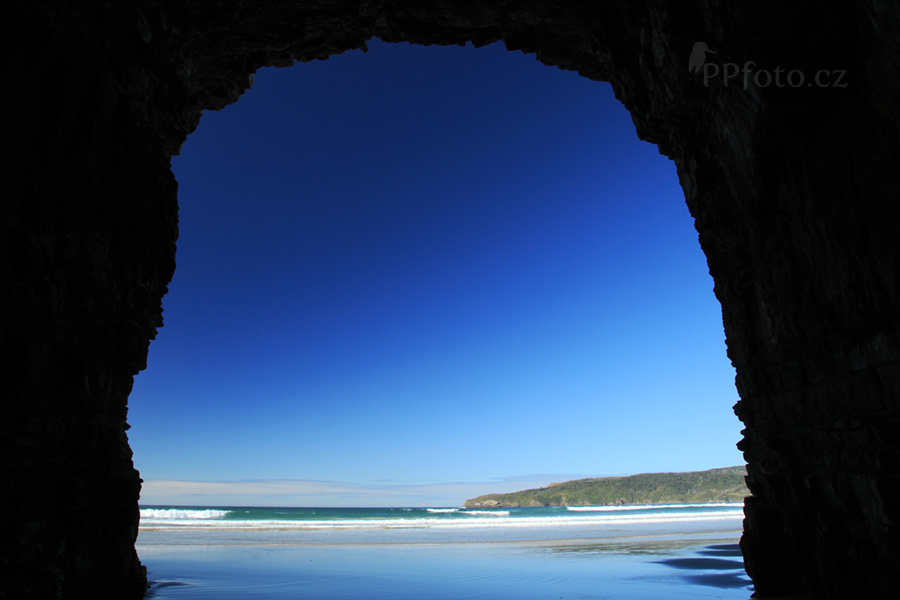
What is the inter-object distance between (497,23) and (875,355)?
547 inches

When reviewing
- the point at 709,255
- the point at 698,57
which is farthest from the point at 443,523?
the point at 698,57

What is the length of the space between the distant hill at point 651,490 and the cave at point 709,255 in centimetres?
8832

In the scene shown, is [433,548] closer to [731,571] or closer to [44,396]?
[731,571]

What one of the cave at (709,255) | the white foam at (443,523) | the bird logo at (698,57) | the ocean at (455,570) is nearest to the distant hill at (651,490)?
the white foam at (443,523)

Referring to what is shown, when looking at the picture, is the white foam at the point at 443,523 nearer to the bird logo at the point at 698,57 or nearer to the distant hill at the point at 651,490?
the bird logo at the point at 698,57

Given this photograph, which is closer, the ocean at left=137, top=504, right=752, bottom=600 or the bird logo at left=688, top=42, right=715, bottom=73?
the bird logo at left=688, top=42, right=715, bottom=73

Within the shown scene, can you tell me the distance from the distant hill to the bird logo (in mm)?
91108

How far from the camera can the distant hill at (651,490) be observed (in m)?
84.6

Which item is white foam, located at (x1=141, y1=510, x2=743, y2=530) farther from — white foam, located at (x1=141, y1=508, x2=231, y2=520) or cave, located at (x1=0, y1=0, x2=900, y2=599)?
cave, located at (x1=0, y1=0, x2=900, y2=599)

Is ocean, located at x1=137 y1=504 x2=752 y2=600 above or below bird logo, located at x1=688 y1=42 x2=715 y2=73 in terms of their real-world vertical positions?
below

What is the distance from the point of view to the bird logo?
377 inches

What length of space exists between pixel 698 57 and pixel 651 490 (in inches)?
3795

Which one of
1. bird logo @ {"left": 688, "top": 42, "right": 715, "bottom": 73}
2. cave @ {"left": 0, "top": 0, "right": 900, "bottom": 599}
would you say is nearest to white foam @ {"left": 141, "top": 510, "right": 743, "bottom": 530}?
cave @ {"left": 0, "top": 0, "right": 900, "bottom": 599}

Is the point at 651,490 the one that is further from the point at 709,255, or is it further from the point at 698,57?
the point at 698,57
